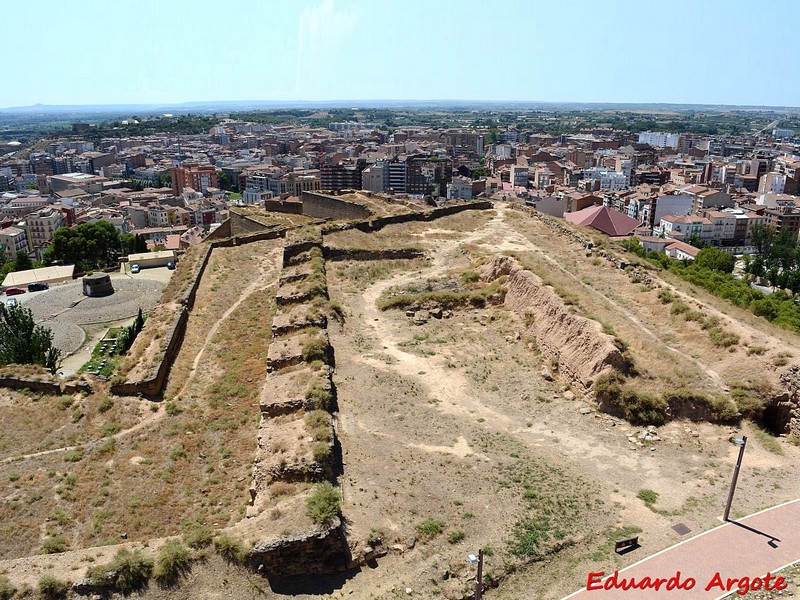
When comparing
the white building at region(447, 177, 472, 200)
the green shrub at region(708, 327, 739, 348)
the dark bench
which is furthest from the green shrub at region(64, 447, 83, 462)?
the white building at region(447, 177, 472, 200)

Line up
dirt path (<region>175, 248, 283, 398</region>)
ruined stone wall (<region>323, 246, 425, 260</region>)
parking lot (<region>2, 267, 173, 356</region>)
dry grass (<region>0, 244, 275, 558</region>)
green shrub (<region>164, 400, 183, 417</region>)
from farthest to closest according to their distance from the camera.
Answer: parking lot (<region>2, 267, 173, 356</region>) < ruined stone wall (<region>323, 246, 425, 260</region>) < dirt path (<region>175, 248, 283, 398</region>) < green shrub (<region>164, 400, 183, 417</region>) < dry grass (<region>0, 244, 275, 558</region>)

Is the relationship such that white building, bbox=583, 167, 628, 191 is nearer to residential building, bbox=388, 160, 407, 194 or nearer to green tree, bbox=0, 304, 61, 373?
residential building, bbox=388, 160, 407, 194

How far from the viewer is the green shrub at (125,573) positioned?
8398 mm

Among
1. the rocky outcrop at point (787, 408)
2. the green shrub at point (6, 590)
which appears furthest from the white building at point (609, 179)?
the green shrub at point (6, 590)

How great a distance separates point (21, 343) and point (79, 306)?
1668 centimetres

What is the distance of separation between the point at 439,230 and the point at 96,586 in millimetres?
26376

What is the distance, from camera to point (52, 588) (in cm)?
822

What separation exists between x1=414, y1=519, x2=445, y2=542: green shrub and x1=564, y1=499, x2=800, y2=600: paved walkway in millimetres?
2166

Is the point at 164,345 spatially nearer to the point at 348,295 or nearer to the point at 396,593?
the point at 348,295

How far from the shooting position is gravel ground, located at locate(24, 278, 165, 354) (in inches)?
1490

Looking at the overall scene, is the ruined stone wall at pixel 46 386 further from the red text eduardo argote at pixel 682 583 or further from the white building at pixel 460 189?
the white building at pixel 460 189

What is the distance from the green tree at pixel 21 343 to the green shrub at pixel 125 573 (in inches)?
771

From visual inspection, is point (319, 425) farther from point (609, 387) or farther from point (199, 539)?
point (609, 387)

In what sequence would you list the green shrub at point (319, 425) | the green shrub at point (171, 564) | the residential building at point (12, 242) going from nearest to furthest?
the green shrub at point (171, 564), the green shrub at point (319, 425), the residential building at point (12, 242)
